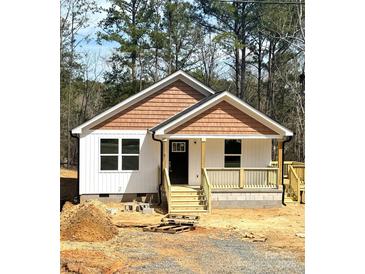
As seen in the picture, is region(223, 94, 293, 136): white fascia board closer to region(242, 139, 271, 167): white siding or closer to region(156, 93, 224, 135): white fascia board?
region(156, 93, 224, 135): white fascia board

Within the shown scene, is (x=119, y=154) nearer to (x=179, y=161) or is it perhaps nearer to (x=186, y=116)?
(x=179, y=161)

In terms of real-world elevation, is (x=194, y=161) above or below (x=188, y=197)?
above

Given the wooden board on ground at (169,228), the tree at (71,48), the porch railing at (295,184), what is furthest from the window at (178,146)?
the tree at (71,48)

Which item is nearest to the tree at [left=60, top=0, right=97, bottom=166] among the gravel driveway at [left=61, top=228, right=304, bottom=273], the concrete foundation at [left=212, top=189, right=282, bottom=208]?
the concrete foundation at [left=212, top=189, right=282, bottom=208]

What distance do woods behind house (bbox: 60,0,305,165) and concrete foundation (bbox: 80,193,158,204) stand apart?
7372 millimetres

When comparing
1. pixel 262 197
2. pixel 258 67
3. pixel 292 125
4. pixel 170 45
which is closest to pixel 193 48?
pixel 170 45

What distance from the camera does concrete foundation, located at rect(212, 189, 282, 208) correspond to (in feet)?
43.3

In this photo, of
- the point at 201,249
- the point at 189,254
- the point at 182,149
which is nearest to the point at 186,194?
the point at 182,149

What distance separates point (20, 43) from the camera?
127 inches

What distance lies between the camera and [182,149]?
1477 cm

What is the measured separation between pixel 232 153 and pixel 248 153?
0.57 meters

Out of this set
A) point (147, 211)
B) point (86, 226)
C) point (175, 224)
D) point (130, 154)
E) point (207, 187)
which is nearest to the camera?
point (86, 226)

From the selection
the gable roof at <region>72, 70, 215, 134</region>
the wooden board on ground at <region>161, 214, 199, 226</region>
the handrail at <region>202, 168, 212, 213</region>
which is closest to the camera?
the wooden board on ground at <region>161, 214, 199, 226</region>
